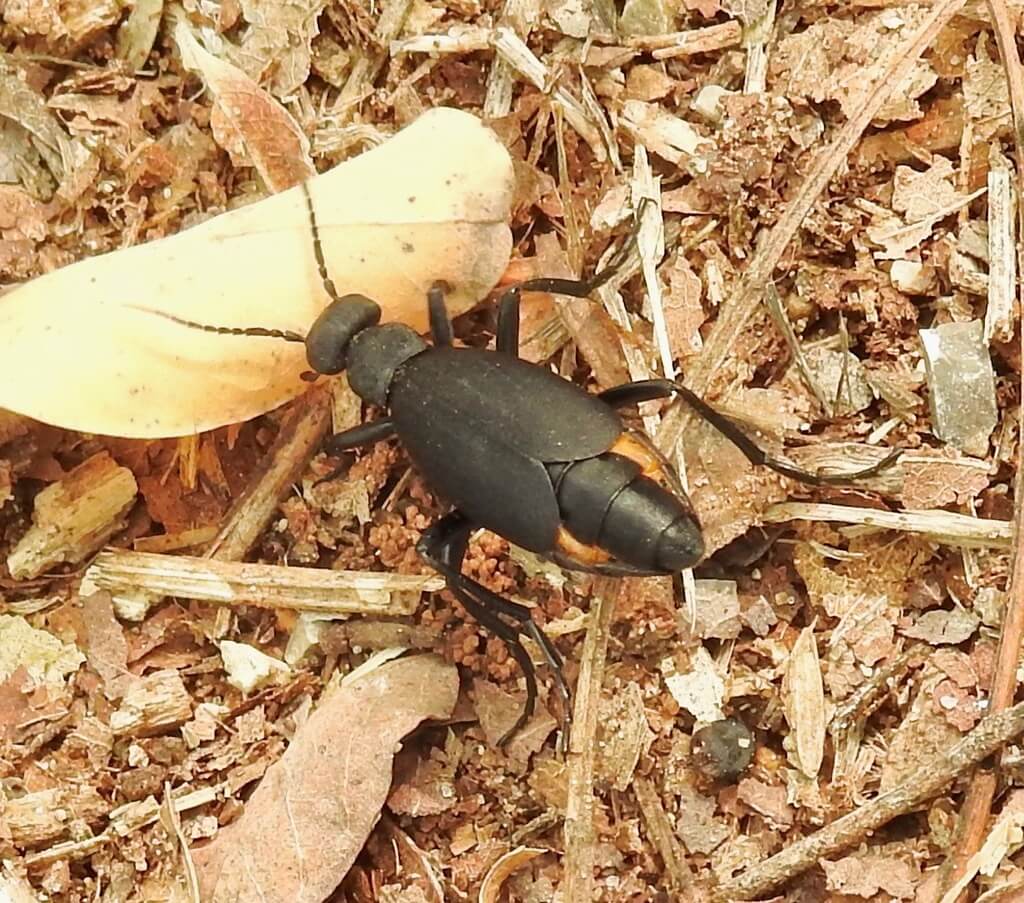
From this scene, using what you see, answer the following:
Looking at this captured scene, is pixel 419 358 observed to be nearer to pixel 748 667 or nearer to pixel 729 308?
pixel 729 308

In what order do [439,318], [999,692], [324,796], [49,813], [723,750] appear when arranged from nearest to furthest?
[999,692], [723,750], [324,796], [49,813], [439,318]

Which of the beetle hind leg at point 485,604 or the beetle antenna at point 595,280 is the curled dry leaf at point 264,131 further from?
the beetle hind leg at point 485,604

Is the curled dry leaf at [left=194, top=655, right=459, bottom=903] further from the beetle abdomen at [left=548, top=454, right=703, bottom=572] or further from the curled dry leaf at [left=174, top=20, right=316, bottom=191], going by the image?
the curled dry leaf at [left=174, top=20, right=316, bottom=191]

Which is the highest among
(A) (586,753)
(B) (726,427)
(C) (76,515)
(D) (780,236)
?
(D) (780,236)

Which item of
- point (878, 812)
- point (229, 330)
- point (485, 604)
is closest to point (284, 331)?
point (229, 330)

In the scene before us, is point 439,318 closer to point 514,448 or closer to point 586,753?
point 514,448

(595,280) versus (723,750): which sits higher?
(595,280)

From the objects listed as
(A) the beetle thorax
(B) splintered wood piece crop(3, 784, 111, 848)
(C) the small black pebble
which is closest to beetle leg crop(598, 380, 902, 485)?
(A) the beetle thorax
